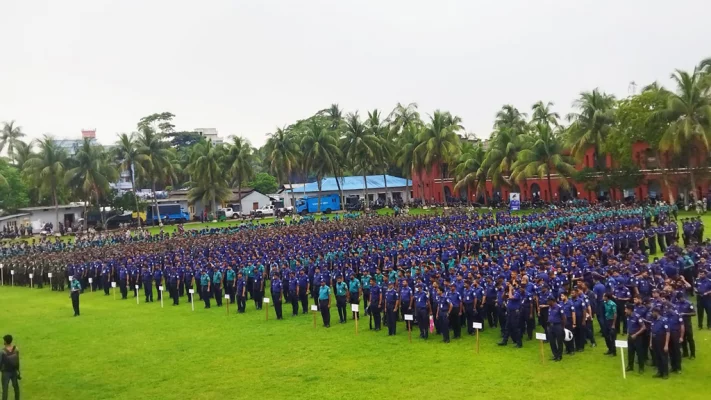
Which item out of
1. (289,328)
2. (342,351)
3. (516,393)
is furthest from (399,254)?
(516,393)

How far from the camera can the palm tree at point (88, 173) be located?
5741 cm

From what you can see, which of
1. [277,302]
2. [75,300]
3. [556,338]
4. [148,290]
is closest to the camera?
[556,338]

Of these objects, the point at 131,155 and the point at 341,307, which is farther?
the point at 131,155

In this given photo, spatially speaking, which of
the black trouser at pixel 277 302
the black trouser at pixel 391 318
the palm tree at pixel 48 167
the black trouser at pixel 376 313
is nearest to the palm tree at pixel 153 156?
the palm tree at pixel 48 167

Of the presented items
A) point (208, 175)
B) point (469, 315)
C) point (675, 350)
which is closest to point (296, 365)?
point (469, 315)

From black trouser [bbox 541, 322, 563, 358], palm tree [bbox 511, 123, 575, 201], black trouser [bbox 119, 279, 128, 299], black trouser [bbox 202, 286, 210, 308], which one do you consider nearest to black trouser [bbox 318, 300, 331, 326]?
black trouser [bbox 202, 286, 210, 308]

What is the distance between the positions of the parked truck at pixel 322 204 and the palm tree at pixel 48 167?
23.0 meters

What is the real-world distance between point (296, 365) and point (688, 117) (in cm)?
3566

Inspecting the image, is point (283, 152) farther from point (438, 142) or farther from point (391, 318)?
point (391, 318)

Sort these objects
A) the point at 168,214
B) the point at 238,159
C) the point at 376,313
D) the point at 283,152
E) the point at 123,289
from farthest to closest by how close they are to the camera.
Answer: the point at 168,214
the point at 238,159
the point at 283,152
the point at 123,289
the point at 376,313

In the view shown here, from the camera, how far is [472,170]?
188 feet

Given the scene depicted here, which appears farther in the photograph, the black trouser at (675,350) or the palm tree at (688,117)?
the palm tree at (688,117)

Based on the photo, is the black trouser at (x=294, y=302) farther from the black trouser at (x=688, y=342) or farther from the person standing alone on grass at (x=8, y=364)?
the black trouser at (x=688, y=342)

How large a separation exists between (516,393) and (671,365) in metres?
3.08
